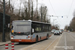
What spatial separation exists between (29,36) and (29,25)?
4.57 ft

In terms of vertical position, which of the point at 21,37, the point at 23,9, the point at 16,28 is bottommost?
the point at 21,37

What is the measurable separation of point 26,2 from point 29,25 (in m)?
27.0

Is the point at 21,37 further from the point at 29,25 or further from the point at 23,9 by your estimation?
the point at 23,9

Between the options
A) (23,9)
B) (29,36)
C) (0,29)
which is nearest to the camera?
(29,36)

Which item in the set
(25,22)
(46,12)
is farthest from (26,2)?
(25,22)

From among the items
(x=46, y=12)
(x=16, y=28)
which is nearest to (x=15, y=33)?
(x=16, y=28)

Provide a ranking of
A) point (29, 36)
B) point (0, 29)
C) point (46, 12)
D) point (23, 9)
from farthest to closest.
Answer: point (46, 12), point (23, 9), point (0, 29), point (29, 36)

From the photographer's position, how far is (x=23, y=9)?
42625 mm

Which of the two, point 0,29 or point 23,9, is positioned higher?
point 23,9

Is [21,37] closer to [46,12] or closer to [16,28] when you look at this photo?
[16,28]

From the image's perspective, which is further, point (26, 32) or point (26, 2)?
point (26, 2)

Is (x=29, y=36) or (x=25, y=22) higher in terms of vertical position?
(x=25, y=22)

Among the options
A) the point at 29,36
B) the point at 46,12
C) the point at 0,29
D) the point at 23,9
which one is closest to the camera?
the point at 29,36

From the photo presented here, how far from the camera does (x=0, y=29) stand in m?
22.4
